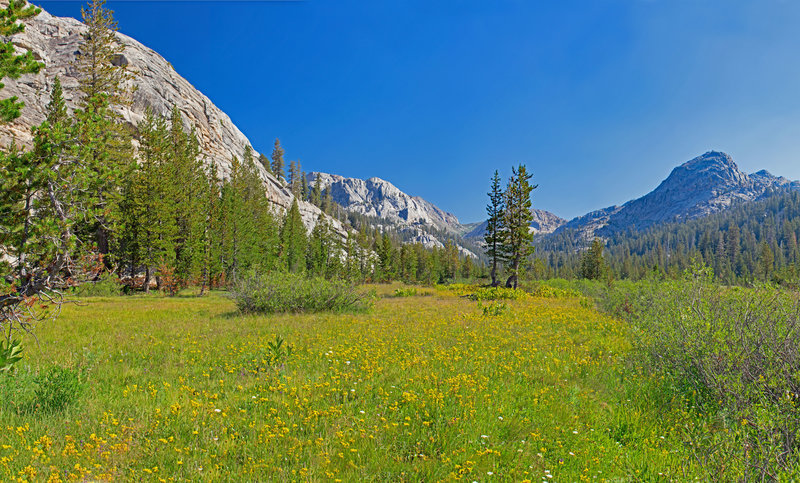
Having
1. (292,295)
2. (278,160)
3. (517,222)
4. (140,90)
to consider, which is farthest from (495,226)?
(278,160)

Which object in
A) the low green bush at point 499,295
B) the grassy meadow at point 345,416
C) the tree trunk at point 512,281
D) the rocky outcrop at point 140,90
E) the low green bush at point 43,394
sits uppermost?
the rocky outcrop at point 140,90

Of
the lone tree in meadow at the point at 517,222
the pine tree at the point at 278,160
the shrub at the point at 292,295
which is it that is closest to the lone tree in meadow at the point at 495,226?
the lone tree in meadow at the point at 517,222

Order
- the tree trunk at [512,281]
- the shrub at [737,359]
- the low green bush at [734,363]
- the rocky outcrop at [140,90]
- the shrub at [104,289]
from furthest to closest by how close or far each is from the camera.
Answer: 1. the rocky outcrop at [140,90]
2. the tree trunk at [512,281]
3. the shrub at [104,289]
4. the shrub at [737,359]
5. the low green bush at [734,363]

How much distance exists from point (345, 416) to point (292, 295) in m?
12.0

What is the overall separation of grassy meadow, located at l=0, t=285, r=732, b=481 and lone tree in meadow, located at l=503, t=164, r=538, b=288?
93.1ft

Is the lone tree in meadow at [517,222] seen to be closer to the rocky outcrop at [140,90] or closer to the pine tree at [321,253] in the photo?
the pine tree at [321,253]

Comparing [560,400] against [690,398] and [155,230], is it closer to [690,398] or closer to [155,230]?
[690,398]

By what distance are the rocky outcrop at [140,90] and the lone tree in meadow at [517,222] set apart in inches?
1863

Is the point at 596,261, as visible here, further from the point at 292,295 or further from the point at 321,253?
the point at 292,295

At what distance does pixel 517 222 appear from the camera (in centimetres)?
3666

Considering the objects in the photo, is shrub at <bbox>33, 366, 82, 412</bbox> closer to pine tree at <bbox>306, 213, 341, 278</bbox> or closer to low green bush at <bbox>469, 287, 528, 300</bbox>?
low green bush at <bbox>469, 287, 528, 300</bbox>

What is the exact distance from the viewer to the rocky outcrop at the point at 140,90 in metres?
50.2

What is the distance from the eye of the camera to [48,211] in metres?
5.51

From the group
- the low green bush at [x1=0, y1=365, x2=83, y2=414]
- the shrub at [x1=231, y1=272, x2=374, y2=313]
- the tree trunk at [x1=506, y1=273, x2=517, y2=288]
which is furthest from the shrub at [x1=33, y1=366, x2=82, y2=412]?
the tree trunk at [x1=506, y1=273, x2=517, y2=288]
